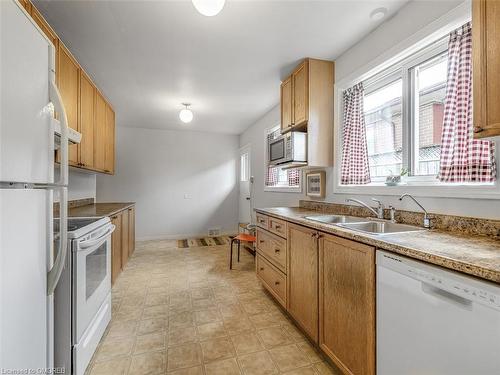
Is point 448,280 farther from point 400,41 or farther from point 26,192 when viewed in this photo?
point 400,41

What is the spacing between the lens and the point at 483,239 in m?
1.23

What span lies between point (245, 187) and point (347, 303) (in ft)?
14.7

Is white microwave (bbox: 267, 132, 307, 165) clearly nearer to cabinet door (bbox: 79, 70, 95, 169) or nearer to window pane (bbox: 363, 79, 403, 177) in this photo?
window pane (bbox: 363, 79, 403, 177)

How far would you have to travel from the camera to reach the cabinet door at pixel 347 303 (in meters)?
1.24

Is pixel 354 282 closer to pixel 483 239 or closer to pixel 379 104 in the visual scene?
pixel 483 239

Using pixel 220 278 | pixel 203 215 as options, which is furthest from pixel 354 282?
pixel 203 215

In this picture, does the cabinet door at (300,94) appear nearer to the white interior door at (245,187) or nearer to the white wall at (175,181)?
the white interior door at (245,187)

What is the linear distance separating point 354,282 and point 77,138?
219 cm

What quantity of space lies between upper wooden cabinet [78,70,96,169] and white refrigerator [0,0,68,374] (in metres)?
1.67

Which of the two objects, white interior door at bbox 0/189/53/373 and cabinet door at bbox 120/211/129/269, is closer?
white interior door at bbox 0/189/53/373

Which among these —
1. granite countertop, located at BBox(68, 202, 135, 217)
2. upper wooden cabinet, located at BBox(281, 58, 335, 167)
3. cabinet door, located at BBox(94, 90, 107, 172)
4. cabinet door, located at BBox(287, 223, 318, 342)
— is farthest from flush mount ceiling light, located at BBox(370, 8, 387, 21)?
cabinet door, located at BBox(94, 90, 107, 172)

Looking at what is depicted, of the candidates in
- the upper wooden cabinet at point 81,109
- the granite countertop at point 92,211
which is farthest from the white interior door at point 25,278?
the granite countertop at point 92,211

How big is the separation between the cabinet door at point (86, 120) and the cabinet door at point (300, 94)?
2.30 meters

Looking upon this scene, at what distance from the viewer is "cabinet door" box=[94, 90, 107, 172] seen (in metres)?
3.05
